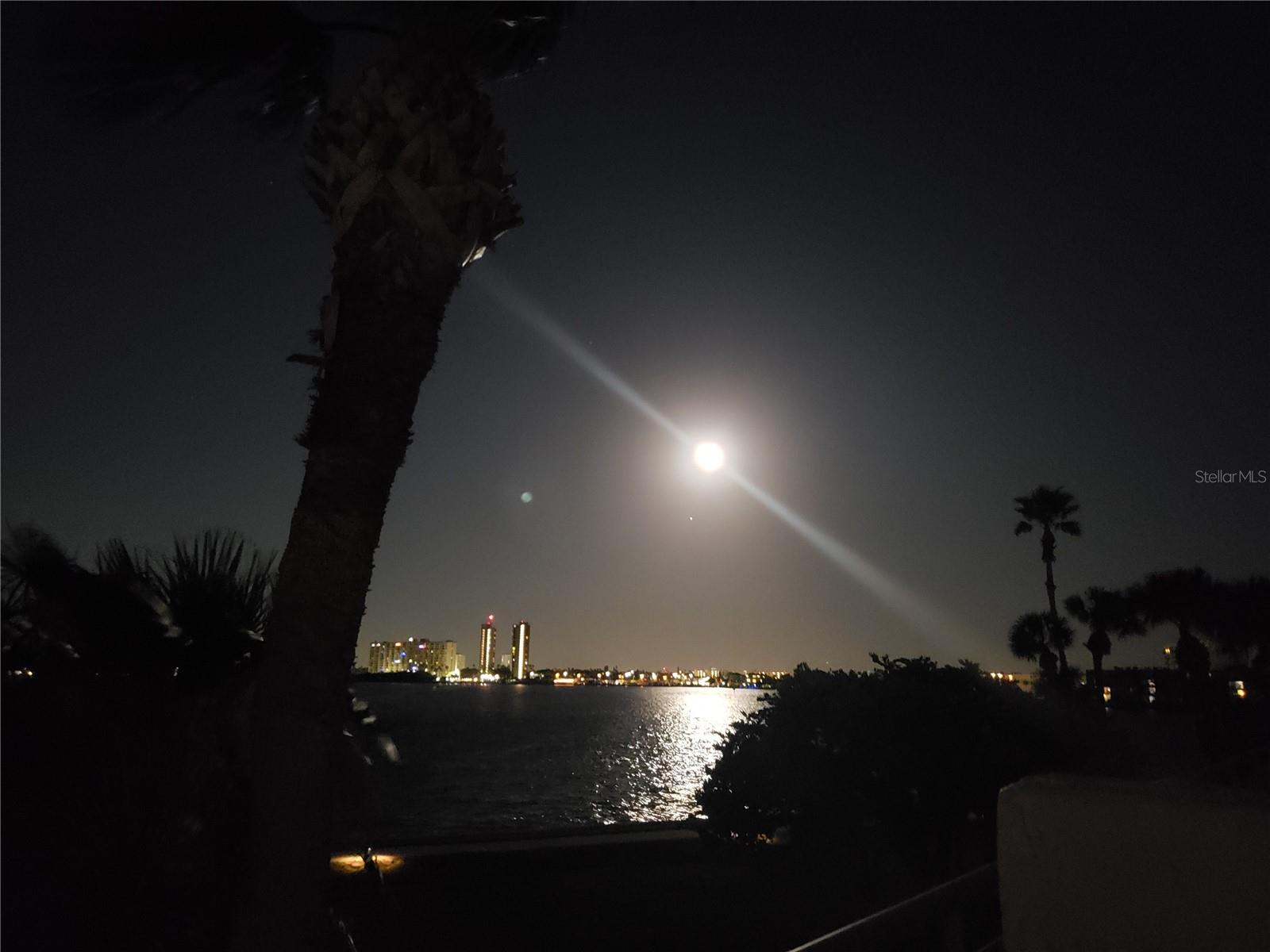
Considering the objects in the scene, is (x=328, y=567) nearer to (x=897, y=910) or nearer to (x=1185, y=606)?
(x=897, y=910)

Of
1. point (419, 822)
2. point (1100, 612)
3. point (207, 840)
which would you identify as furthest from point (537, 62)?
point (1100, 612)

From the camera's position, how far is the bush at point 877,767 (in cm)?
857

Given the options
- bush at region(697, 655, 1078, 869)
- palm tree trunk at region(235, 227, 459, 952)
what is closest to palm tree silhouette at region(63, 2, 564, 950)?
palm tree trunk at region(235, 227, 459, 952)

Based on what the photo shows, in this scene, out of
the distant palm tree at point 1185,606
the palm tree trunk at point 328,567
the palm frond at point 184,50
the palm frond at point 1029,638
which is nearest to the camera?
the palm tree trunk at point 328,567

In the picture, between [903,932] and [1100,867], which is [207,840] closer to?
[903,932]

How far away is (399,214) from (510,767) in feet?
194

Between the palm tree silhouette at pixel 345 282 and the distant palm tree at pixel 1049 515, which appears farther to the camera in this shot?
the distant palm tree at pixel 1049 515

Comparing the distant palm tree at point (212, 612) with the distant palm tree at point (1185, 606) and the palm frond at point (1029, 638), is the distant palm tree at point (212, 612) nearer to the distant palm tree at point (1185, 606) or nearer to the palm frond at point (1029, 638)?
the distant palm tree at point (1185, 606)

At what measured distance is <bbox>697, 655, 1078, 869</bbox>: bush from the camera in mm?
8570

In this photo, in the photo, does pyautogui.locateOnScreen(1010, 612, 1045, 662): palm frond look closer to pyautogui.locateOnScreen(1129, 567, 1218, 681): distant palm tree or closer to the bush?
pyautogui.locateOnScreen(1129, 567, 1218, 681): distant palm tree

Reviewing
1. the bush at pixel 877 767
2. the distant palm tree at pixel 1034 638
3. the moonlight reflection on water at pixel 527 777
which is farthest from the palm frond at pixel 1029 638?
the bush at pixel 877 767

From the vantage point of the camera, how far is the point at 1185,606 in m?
36.2

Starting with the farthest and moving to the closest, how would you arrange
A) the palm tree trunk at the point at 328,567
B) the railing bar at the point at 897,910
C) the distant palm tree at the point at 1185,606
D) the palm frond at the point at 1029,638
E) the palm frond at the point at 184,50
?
the palm frond at the point at 1029,638 → the distant palm tree at the point at 1185,606 → the palm frond at the point at 184,50 → the palm tree trunk at the point at 328,567 → the railing bar at the point at 897,910

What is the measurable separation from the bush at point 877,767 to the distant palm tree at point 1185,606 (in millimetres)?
31785
